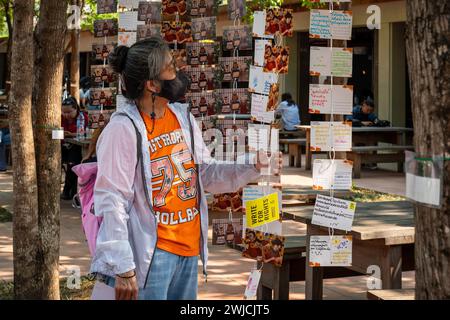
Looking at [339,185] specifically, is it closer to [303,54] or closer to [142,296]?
[142,296]

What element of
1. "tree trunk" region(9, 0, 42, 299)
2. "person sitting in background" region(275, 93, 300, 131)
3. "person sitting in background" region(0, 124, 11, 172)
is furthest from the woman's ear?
"person sitting in background" region(275, 93, 300, 131)

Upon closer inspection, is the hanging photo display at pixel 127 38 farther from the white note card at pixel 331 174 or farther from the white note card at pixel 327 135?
the white note card at pixel 331 174

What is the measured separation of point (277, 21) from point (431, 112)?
2.61m

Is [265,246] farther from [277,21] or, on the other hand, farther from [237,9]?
[237,9]

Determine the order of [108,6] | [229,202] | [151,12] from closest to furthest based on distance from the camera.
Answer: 1. [229,202]
2. [151,12]
3. [108,6]

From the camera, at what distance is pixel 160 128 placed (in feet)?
13.1

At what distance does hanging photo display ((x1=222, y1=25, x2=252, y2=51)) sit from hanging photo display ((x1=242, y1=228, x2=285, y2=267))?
1619mm

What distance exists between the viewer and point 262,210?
17.1 ft

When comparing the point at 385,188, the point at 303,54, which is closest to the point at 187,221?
the point at 385,188

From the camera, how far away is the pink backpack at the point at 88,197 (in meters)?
3.92

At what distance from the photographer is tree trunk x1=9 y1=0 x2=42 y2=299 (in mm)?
6457

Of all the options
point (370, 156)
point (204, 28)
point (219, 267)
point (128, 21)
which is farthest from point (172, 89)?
point (370, 156)
